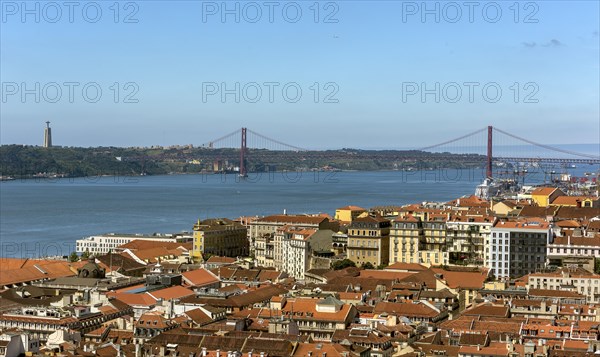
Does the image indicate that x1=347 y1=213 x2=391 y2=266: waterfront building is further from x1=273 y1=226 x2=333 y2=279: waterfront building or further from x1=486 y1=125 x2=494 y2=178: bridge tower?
x1=486 y1=125 x2=494 y2=178: bridge tower

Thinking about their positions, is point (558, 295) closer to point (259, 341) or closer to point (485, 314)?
point (485, 314)

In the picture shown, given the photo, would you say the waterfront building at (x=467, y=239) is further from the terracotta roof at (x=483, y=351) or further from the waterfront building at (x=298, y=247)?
the terracotta roof at (x=483, y=351)

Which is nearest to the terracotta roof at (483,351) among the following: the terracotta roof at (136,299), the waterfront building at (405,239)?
the terracotta roof at (136,299)

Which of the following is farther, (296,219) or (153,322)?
(296,219)

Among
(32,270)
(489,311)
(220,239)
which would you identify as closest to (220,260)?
(220,239)

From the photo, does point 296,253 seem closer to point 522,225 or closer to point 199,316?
point 522,225

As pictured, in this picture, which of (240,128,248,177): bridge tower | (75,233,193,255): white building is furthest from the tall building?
(75,233,193,255): white building

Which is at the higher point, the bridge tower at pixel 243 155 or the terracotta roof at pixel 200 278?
the bridge tower at pixel 243 155
